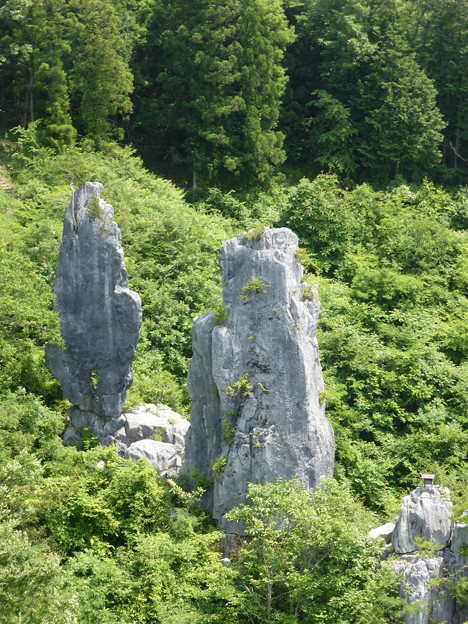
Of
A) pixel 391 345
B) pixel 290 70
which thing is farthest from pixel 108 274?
pixel 290 70

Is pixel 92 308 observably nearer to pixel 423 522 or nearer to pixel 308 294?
pixel 308 294

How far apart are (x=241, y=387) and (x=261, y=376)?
1.54 feet

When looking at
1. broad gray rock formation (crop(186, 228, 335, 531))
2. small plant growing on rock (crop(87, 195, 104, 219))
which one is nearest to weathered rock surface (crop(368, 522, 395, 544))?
broad gray rock formation (crop(186, 228, 335, 531))

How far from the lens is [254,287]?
18.9 meters

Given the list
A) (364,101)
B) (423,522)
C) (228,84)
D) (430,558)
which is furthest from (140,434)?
(364,101)

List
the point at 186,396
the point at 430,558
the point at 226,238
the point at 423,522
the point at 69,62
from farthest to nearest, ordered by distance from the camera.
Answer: the point at 69,62, the point at 226,238, the point at 186,396, the point at 423,522, the point at 430,558

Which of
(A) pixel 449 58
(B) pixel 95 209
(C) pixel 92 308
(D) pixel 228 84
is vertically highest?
(A) pixel 449 58

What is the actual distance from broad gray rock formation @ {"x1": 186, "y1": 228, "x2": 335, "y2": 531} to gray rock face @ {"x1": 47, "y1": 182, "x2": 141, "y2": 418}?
222cm

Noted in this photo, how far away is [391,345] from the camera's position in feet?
83.3

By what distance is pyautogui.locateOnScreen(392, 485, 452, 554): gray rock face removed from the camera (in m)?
16.9

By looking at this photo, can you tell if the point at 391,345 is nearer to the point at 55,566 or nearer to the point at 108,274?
the point at 108,274

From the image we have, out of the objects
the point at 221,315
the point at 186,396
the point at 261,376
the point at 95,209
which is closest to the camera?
the point at 261,376

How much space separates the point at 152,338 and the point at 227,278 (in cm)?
552

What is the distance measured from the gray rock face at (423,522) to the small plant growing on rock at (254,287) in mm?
5074
